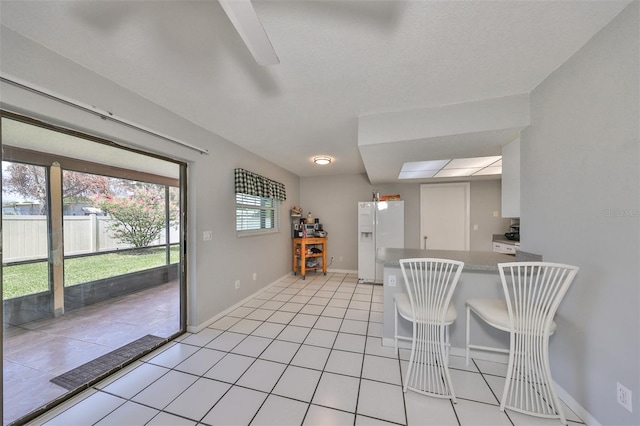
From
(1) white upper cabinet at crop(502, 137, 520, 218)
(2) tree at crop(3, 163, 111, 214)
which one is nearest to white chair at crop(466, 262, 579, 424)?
(1) white upper cabinet at crop(502, 137, 520, 218)

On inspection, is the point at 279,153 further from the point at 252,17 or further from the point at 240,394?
the point at 240,394

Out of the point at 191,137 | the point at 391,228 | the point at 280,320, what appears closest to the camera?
the point at 191,137

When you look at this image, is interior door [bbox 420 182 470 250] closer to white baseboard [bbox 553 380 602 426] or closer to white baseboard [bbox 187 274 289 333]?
white baseboard [bbox 553 380 602 426]

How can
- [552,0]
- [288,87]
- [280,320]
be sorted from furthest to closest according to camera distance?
[280,320] < [288,87] < [552,0]

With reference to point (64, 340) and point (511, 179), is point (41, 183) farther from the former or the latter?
point (511, 179)

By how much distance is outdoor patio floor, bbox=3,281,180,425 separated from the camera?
1.53 m

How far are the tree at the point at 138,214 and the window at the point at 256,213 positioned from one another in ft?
3.09

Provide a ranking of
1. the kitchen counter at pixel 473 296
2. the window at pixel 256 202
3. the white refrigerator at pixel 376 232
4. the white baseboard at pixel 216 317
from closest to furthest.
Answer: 1. the kitchen counter at pixel 473 296
2. the white baseboard at pixel 216 317
3. the window at pixel 256 202
4. the white refrigerator at pixel 376 232

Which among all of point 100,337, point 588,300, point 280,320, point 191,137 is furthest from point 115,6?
point 588,300

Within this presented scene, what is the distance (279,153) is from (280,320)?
2523 mm

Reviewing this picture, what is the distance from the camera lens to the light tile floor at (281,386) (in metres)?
1.42

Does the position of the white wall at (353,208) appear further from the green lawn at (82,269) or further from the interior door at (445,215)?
the green lawn at (82,269)

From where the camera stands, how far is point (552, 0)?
110 centimetres

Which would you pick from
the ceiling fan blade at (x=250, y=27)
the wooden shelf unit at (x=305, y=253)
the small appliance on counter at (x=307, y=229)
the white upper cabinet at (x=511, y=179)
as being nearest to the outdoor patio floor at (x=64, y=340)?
the ceiling fan blade at (x=250, y=27)
